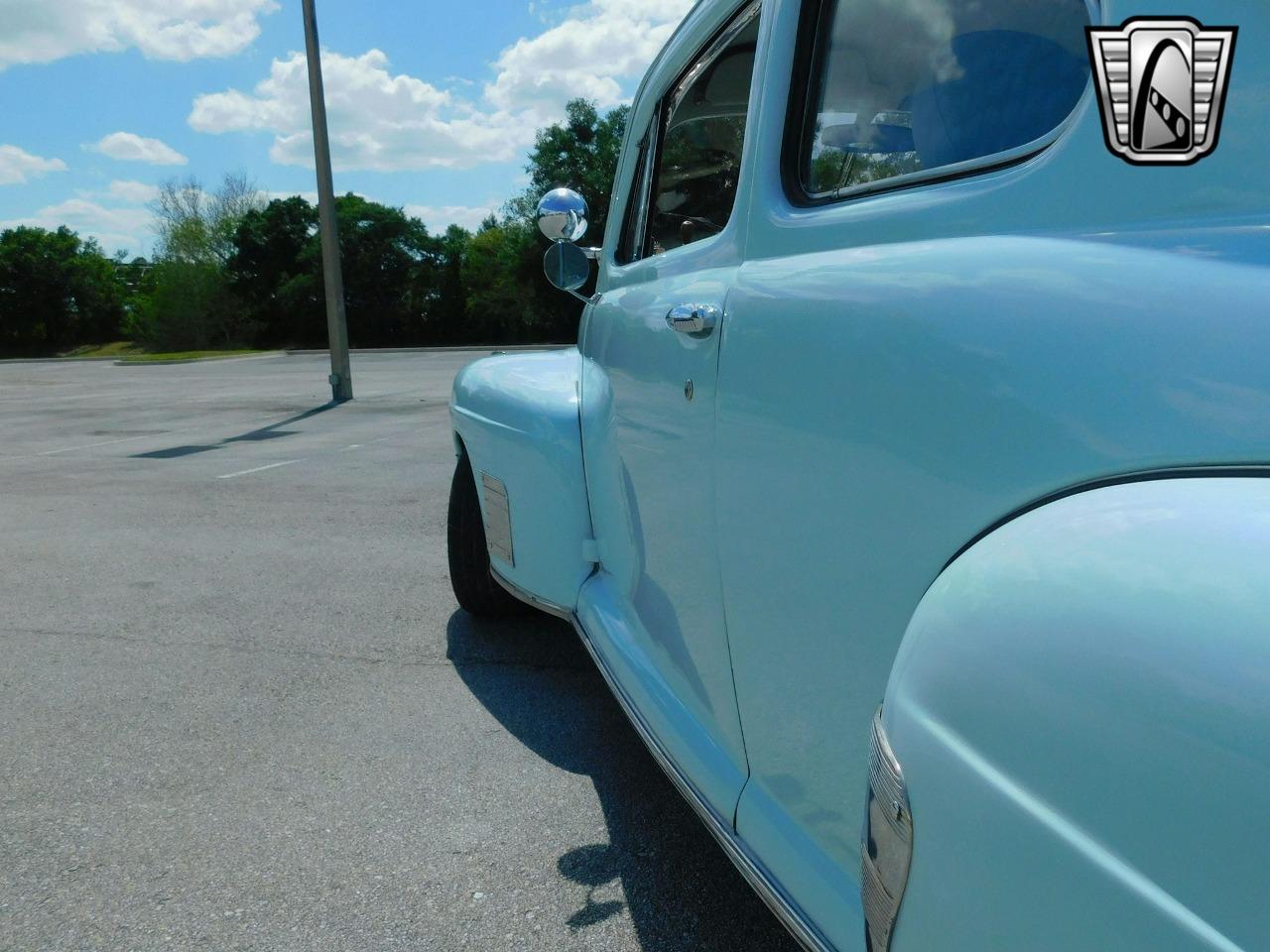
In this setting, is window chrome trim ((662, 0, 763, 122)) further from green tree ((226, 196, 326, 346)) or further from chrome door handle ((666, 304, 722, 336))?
green tree ((226, 196, 326, 346))

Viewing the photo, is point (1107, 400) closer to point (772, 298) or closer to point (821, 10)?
point (772, 298)

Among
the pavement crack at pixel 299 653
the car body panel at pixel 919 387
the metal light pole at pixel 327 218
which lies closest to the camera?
the car body panel at pixel 919 387

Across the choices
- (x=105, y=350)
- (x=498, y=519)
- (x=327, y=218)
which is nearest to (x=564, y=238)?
(x=498, y=519)

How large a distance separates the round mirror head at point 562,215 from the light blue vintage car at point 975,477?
38.5 inches

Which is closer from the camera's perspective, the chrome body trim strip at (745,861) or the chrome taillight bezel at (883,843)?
the chrome taillight bezel at (883,843)

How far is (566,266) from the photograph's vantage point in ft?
10.0

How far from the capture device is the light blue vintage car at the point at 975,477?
82 cm

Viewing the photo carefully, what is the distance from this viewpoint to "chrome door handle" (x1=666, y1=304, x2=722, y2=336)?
1774 mm

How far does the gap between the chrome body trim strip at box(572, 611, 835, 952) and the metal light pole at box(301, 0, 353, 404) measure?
12678 millimetres

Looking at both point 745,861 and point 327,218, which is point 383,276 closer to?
point 327,218

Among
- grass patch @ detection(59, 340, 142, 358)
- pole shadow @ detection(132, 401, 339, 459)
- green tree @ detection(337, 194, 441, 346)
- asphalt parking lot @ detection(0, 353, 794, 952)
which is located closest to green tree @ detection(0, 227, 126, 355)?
grass patch @ detection(59, 340, 142, 358)

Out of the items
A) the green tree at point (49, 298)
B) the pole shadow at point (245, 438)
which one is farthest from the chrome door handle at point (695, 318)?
the green tree at point (49, 298)

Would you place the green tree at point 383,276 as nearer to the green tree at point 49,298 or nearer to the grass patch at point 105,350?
the grass patch at point 105,350

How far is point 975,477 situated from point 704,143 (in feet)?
4.58
